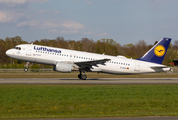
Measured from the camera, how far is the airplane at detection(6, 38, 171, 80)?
115ft

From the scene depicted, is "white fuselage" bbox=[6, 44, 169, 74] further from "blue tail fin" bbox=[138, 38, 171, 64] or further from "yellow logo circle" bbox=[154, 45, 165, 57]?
"yellow logo circle" bbox=[154, 45, 165, 57]

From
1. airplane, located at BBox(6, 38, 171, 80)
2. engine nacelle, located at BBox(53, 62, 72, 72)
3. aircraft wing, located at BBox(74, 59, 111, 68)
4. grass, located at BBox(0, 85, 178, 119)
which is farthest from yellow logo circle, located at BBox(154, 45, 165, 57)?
grass, located at BBox(0, 85, 178, 119)

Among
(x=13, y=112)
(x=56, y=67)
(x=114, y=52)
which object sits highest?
(x=114, y=52)

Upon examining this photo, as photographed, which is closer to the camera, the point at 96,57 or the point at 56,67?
the point at 56,67

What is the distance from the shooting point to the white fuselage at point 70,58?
115 feet

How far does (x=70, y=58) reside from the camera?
3619cm

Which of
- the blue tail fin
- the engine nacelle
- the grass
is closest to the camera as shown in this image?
the grass

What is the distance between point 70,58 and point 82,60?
82.3 inches

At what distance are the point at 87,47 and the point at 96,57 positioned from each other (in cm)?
7743

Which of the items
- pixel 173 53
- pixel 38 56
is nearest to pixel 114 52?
pixel 173 53

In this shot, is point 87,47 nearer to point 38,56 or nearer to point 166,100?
point 38,56

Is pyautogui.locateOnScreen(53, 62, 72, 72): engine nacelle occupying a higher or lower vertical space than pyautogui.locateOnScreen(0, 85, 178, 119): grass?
higher

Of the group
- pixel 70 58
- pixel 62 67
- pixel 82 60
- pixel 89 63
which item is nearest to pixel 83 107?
pixel 62 67

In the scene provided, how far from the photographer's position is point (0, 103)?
16078mm
